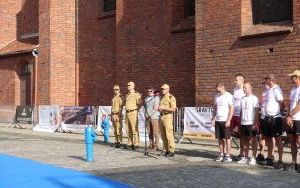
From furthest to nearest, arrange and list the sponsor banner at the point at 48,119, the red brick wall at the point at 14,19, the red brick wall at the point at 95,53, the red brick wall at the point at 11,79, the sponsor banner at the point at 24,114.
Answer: the red brick wall at the point at 14,19 → the red brick wall at the point at 11,79 → the sponsor banner at the point at 24,114 → the red brick wall at the point at 95,53 → the sponsor banner at the point at 48,119

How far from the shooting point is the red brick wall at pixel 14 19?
104ft

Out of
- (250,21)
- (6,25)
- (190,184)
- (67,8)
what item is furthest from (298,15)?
(6,25)

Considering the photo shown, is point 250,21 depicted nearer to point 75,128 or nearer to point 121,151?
point 121,151

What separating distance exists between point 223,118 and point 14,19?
Answer: 23.4m

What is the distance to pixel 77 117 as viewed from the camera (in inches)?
851

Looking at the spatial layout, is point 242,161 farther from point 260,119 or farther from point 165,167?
point 165,167

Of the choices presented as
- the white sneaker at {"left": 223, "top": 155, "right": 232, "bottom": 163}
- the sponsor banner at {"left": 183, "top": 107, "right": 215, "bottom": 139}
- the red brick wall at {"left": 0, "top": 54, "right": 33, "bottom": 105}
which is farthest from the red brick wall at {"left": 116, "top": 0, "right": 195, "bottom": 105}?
the red brick wall at {"left": 0, "top": 54, "right": 33, "bottom": 105}

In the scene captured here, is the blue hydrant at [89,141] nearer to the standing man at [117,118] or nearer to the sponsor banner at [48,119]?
the standing man at [117,118]

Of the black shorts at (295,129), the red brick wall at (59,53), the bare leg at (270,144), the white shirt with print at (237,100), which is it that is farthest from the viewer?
the red brick wall at (59,53)

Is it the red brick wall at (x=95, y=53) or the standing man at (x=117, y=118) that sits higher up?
the red brick wall at (x=95, y=53)

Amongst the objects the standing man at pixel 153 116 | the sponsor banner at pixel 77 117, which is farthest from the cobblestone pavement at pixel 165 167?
the sponsor banner at pixel 77 117

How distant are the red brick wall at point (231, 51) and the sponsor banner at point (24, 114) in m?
10.2

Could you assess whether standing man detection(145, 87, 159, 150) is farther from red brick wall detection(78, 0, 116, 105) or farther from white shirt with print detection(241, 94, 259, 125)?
red brick wall detection(78, 0, 116, 105)

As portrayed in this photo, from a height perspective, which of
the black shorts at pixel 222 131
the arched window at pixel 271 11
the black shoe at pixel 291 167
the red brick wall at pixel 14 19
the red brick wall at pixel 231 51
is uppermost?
the red brick wall at pixel 14 19
